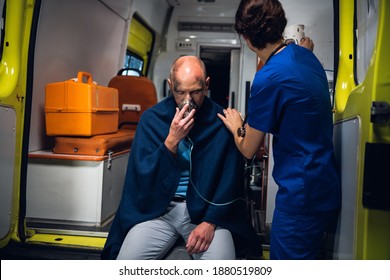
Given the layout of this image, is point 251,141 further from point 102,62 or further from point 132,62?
point 132,62

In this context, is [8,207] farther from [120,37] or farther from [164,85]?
[164,85]

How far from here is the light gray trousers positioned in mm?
1807

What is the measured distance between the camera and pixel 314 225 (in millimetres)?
1541

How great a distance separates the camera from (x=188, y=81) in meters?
1.98

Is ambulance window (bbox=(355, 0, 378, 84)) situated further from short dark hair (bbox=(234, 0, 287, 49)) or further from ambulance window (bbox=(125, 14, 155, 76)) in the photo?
ambulance window (bbox=(125, 14, 155, 76))

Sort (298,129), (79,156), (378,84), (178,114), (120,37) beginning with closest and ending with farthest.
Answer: (378,84) → (298,129) → (178,114) → (79,156) → (120,37)

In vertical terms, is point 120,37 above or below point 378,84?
above

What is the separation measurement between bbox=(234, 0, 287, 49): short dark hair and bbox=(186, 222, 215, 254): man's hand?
1037 mm

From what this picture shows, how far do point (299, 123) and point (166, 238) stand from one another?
1.00 m

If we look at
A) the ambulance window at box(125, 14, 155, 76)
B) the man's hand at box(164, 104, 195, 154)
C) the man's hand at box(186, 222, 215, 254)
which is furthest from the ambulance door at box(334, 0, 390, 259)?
the ambulance window at box(125, 14, 155, 76)

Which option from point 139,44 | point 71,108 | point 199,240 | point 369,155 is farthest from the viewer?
point 139,44

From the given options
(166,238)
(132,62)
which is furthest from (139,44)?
(166,238)

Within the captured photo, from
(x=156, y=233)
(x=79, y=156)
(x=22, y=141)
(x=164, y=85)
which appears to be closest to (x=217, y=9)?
(x=164, y=85)

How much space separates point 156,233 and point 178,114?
27.4 inches
